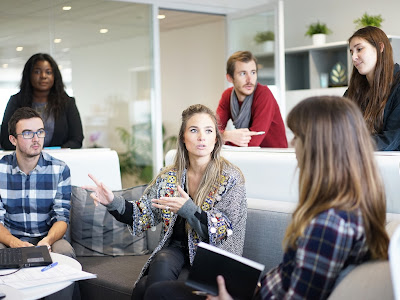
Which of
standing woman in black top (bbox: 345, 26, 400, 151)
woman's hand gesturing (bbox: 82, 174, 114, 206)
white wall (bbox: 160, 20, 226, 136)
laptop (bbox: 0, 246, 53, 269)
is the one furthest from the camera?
white wall (bbox: 160, 20, 226, 136)

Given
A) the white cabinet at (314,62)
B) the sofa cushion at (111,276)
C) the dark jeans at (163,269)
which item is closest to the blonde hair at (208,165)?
the dark jeans at (163,269)

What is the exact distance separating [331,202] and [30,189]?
6.36ft

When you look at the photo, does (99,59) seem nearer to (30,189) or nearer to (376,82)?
(30,189)

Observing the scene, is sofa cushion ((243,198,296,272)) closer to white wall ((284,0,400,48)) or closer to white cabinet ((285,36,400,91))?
white cabinet ((285,36,400,91))

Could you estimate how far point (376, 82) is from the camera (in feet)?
8.90

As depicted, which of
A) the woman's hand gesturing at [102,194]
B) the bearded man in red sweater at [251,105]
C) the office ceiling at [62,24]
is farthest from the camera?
the office ceiling at [62,24]

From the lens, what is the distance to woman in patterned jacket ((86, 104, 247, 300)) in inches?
92.0

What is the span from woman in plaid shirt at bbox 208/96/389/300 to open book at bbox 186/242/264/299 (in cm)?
17

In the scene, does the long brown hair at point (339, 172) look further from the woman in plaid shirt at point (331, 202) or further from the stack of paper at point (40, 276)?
the stack of paper at point (40, 276)

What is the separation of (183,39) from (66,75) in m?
3.34

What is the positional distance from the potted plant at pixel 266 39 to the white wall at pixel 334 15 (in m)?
0.82

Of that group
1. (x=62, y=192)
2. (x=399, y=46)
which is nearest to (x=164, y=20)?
(x=399, y=46)

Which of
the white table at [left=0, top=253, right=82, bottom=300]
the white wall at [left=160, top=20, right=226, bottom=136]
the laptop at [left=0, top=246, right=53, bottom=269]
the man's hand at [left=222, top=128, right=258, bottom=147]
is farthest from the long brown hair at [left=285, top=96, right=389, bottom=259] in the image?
the white wall at [left=160, top=20, right=226, bottom=136]

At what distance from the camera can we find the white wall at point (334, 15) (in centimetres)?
631
